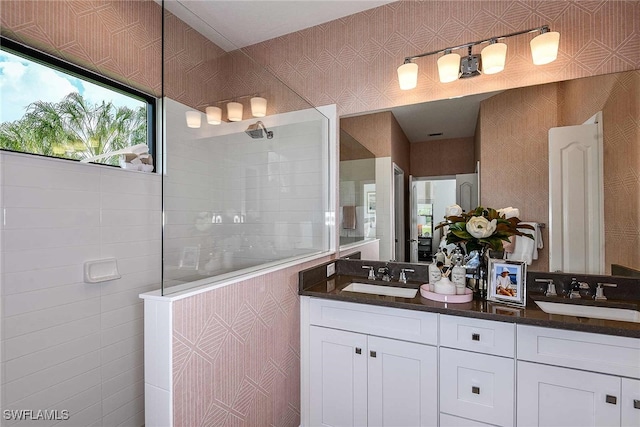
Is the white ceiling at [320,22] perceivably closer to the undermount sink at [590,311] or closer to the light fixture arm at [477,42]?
the light fixture arm at [477,42]

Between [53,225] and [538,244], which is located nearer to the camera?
[53,225]

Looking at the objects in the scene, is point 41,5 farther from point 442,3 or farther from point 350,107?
point 442,3

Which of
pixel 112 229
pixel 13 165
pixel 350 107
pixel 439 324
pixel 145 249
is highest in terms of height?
pixel 350 107

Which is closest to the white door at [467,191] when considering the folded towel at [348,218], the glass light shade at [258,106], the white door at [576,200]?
the white door at [576,200]

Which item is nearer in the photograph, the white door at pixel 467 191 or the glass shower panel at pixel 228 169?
the glass shower panel at pixel 228 169

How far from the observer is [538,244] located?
67.3 inches

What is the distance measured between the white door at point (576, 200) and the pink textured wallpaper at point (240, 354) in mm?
1431

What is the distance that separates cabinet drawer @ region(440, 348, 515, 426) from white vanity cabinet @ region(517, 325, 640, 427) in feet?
0.16

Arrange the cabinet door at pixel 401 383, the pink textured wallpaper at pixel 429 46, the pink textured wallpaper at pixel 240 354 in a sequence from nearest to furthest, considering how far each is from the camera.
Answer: the pink textured wallpaper at pixel 240 354 < the cabinet door at pixel 401 383 < the pink textured wallpaper at pixel 429 46

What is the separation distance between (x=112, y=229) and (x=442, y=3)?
7.85ft

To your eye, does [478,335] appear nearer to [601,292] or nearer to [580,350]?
[580,350]

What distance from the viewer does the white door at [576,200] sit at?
1.61 m

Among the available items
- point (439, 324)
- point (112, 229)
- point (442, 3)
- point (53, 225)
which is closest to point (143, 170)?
point (112, 229)

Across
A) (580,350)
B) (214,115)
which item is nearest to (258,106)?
(214,115)
